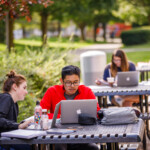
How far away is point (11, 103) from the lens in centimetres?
429

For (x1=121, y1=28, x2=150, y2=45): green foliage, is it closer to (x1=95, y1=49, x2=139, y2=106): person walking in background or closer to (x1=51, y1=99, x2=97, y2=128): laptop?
(x1=95, y1=49, x2=139, y2=106): person walking in background

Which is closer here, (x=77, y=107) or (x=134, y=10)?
(x=77, y=107)

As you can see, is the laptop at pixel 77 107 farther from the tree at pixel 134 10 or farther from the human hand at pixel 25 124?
the tree at pixel 134 10

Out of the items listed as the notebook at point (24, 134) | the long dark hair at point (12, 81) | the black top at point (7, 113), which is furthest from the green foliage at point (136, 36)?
the notebook at point (24, 134)

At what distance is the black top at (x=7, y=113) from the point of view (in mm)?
4043

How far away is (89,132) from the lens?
12.6 feet

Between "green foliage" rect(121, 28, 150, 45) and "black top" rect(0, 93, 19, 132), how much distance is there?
30016 mm

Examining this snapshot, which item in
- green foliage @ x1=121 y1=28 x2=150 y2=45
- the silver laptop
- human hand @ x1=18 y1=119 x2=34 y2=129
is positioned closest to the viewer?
human hand @ x1=18 y1=119 x2=34 y2=129

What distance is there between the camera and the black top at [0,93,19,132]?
4043mm

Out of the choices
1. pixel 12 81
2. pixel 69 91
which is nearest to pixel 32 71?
pixel 69 91

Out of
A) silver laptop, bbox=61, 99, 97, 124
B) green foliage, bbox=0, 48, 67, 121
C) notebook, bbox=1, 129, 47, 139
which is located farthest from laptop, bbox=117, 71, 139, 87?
notebook, bbox=1, 129, 47, 139

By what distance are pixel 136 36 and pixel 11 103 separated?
30191 mm

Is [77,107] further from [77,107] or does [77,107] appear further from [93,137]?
[93,137]

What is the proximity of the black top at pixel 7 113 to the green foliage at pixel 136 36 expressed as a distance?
30016 mm
